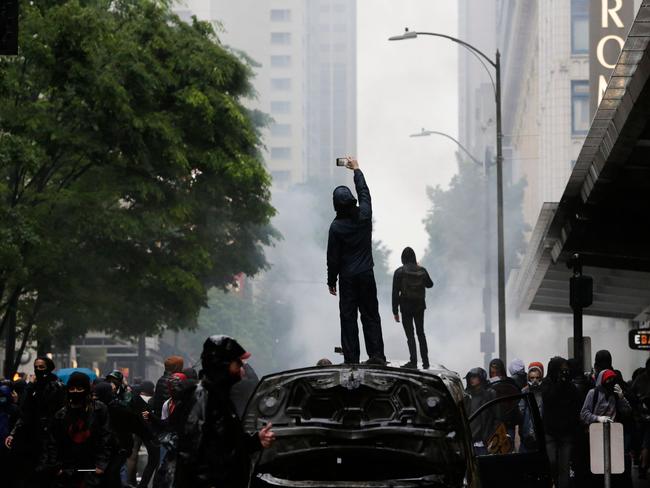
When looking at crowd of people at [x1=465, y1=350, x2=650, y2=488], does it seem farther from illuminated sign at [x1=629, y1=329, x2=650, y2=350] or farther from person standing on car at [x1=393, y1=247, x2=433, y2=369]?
person standing on car at [x1=393, y1=247, x2=433, y2=369]

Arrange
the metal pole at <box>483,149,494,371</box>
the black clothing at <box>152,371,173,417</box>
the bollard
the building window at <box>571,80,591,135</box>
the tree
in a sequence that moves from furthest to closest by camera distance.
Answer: the building window at <box>571,80,591,135</box>
the metal pole at <box>483,149,494,371</box>
the tree
the black clothing at <box>152,371,173,417</box>
the bollard

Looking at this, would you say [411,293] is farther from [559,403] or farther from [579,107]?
[579,107]

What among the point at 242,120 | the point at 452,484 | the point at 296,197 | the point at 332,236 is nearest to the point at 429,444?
the point at 452,484

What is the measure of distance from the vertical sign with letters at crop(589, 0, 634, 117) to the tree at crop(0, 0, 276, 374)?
18.2 metres

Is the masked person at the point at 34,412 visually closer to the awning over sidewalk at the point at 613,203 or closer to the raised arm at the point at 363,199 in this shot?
the raised arm at the point at 363,199

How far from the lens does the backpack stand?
17.2 m

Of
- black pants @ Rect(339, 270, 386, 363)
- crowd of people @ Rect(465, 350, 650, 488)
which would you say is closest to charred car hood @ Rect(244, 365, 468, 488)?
black pants @ Rect(339, 270, 386, 363)

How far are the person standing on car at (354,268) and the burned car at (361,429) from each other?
128 inches

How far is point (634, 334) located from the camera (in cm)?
1836

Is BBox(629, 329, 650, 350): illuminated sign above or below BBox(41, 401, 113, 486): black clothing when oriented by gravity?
above

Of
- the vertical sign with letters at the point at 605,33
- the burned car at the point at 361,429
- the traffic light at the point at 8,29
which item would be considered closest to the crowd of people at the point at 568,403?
the burned car at the point at 361,429

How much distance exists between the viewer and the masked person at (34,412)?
1446 centimetres

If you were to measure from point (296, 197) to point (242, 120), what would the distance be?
128393 mm

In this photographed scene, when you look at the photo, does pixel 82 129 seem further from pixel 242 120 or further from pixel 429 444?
pixel 429 444
